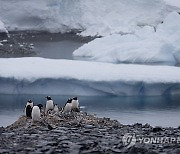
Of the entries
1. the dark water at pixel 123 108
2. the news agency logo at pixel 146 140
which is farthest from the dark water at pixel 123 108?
the news agency logo at pixel 146 140

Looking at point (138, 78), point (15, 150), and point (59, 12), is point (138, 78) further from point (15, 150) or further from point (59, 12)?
point (59, 12)

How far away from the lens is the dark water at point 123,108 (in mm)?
9875

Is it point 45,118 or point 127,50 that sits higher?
point 127,50

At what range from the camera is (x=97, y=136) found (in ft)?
17.7

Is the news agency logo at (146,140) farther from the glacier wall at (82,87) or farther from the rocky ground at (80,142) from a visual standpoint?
the glacier wall at (82,87)

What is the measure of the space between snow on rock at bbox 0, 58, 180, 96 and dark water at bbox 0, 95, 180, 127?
0.25m

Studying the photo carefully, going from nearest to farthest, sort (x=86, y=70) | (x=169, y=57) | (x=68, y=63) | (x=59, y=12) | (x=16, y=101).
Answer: (x=16, y=101) < (x=86, y=70) < (x=68, y=63) < (x=169, y=57) < (x=59, y=12)

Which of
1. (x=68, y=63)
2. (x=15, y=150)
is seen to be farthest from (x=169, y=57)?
(x=15, y=150)

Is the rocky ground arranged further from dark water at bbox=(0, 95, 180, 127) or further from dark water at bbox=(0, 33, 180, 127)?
dark water at bbox=(0, 95, 180, 127)

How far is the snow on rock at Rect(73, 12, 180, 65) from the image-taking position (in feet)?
52.5

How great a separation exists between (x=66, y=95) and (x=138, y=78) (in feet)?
6.16

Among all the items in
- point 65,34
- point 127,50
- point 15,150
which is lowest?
point 15,150

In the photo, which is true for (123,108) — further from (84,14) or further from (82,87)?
(84,14)

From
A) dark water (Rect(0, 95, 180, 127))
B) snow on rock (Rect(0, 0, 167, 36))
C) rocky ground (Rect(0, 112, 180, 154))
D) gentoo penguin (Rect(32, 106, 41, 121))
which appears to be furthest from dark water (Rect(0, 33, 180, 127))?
snow on rock (Rect(0, 0, 167, 36))
